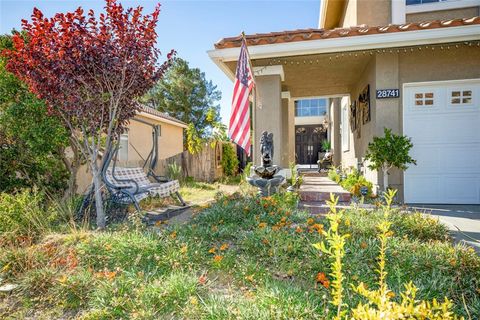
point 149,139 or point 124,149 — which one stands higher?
point 149,139

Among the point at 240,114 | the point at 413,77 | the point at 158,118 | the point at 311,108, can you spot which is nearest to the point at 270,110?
the point at 240,114

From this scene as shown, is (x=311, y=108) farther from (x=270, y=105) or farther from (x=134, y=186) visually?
(x=134, y=186)

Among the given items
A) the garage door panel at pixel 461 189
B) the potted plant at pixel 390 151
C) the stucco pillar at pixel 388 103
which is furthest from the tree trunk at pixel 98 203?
the garage door panel at pixel 461 189

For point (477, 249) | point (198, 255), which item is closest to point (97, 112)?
point (198, 255)

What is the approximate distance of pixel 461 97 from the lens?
20.3 feet

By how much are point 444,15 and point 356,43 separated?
9.75 feet

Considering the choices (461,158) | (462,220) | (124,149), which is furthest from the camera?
(124,149)

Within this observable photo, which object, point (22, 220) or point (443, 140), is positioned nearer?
point (22, 220)

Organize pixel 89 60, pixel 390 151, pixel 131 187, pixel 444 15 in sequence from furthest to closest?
1. pixel 444 15
2. pixel 390 151
3. pixel 131 187
4. pixel 89 60

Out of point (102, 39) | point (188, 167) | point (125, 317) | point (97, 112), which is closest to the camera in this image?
point (125, 317)

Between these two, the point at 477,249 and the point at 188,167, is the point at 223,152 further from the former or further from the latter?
the point at 477,249

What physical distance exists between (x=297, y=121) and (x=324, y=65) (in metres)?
15.2

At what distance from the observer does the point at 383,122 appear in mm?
6297

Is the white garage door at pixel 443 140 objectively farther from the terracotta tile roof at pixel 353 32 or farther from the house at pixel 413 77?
the terracotta tile roof at pixel 353 32
